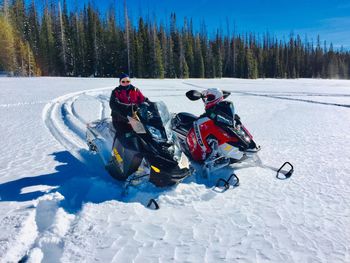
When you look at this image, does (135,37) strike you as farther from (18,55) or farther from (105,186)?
(105,186)

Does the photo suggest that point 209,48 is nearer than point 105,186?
No

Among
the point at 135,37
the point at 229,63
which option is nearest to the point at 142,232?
the point at 135,37

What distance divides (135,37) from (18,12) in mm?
22181

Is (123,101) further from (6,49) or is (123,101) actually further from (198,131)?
(6,49)

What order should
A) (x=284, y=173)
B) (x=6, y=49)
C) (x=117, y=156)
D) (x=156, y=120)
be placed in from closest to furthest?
(x=156, y=120) < (x=117, y=156) < (x=284, y=173) < (x=6, y=49)

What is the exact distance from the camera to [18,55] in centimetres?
4831

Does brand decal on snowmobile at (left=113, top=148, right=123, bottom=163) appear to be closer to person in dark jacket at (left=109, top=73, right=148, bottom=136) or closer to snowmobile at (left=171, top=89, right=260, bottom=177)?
person in dark jacket at (left=109, top=73, right=148, bottom=136)

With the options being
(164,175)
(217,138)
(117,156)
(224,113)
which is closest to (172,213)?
(164,175)

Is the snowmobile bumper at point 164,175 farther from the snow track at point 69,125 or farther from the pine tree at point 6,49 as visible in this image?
the pine tree at point 6,49

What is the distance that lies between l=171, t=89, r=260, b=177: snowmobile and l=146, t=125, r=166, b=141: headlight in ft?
3.17

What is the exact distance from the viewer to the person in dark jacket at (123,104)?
15.9 feet

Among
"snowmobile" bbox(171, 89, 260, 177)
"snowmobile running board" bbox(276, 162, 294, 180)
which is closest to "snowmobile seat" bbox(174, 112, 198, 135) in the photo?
"snowmobile" bbox(171, 89, 260, 177)

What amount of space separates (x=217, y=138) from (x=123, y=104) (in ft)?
5.10

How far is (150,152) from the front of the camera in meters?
4.40
